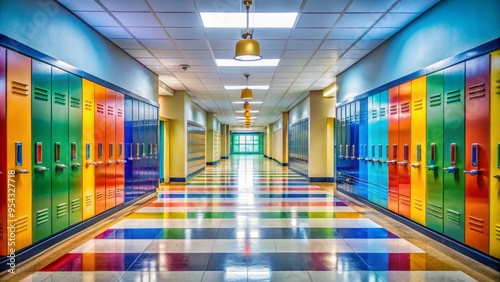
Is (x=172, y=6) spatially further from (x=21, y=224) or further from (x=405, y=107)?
(x=405, y=107)

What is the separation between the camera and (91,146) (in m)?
5.28

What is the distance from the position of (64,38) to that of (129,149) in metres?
2.94

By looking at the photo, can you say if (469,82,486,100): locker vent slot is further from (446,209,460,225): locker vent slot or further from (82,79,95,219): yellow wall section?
(82,79,95,219): yellow wall section

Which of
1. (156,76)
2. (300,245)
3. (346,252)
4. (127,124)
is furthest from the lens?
(156,76)

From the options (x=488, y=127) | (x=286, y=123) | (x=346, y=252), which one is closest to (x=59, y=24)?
(x=346, y=252)

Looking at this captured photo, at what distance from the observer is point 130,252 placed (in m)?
3.95

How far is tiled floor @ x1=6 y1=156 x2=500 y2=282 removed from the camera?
3.25m

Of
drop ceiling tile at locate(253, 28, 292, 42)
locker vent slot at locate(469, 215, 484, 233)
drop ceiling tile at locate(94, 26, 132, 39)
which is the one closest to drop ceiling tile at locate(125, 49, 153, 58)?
drop ceiling tile at locate(94, 26, 132, 39)

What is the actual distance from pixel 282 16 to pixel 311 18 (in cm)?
42

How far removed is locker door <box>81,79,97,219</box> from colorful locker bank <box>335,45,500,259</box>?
4.88 m

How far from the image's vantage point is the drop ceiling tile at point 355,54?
21.9ft

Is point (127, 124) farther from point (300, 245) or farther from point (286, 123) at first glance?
point (286, 123)

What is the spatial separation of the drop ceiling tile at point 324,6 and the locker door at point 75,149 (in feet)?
11.1

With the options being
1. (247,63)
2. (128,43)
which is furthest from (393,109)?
(128,43)
